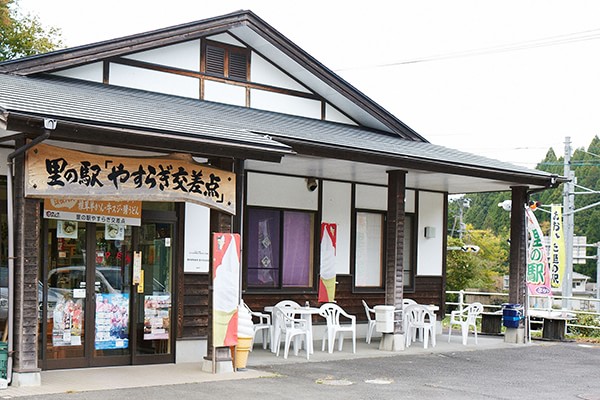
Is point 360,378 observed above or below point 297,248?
below

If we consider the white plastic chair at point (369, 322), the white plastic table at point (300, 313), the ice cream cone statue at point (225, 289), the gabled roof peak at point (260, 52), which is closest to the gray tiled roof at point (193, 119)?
the gabled roof peak at point (260, 52)

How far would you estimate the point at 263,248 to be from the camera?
14.1m

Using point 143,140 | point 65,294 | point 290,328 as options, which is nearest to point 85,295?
point 65,294

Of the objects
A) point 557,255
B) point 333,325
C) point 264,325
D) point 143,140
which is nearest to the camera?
point 143,140

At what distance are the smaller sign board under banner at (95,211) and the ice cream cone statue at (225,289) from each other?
1309mm

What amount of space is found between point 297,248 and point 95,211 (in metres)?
4.78

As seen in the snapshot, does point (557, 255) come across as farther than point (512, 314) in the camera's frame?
Yes

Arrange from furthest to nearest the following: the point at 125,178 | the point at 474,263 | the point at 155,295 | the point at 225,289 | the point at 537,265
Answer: the point at 474,263, the point at 537,265, the point at 155,295, the point at 225,289, the point at 125,178

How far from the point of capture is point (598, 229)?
5422 centimetres

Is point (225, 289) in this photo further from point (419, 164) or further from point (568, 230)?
point (568, 230)

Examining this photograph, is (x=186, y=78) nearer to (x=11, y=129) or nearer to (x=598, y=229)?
(x=11, y=129)

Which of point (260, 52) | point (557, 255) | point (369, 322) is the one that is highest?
point (260, 52)

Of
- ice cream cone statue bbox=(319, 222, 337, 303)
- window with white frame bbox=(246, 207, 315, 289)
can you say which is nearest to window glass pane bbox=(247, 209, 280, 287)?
window with white frame bbox=(246, 207, 315, 289)

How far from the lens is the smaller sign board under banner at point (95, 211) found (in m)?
10.3
